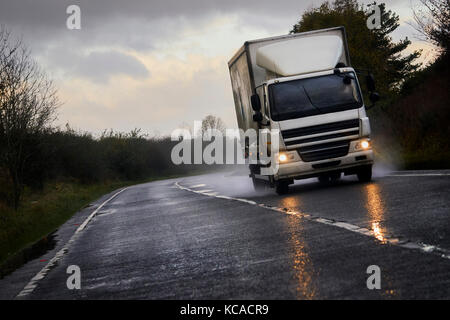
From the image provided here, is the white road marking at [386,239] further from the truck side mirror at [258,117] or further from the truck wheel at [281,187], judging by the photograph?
the truck side mirror at [258,117]

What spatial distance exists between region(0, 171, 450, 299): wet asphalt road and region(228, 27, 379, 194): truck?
2171 millimetres

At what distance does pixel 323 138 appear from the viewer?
1505 centimetres

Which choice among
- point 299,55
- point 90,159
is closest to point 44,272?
point 299,55

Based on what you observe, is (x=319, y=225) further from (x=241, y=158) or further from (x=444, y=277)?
(x=241, y=158)

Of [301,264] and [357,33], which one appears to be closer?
[301,264]

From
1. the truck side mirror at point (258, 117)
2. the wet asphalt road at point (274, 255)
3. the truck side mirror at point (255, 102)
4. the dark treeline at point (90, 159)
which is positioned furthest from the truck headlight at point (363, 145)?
the dark treeline at point (90, 159)

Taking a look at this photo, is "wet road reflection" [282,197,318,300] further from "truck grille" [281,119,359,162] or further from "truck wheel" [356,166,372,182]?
"truck wheel" [356,166,372,182]

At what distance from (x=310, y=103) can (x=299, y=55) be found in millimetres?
1425

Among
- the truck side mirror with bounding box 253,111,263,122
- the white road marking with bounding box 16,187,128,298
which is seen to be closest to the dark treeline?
the truck side mirror with bounding box 253,111,263,122

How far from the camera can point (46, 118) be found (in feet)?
81.9

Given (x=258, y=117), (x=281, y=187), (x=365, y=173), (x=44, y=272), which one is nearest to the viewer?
(x=44, y=272)

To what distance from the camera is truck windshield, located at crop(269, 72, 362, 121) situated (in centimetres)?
1509

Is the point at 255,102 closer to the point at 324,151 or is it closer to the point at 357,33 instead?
the point at 324,151
